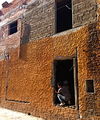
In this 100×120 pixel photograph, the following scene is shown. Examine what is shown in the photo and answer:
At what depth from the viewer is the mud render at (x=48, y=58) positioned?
727 cm

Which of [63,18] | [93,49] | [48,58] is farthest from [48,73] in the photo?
[63,18]

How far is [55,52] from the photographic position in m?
8.71

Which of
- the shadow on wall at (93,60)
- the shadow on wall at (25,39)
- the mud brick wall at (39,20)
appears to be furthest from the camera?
the shadow on wall at (25,39)

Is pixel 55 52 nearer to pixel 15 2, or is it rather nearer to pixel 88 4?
pixel 88 4

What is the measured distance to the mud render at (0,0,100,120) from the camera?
7.27 meters

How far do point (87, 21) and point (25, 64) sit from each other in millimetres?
4347

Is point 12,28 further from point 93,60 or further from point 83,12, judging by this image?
point 93,60

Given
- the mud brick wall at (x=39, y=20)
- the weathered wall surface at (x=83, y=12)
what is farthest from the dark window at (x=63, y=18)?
the weathered wall surface at (x=83, y=12)

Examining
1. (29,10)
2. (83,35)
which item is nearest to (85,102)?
(83,35)

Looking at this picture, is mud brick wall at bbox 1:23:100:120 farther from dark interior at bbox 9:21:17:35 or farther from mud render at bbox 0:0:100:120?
dark interior at bbox 9:21:17:35

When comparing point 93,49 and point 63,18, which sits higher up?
point 63,18

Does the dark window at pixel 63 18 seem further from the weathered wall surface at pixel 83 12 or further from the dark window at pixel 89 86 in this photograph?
the dark window at pixel 89 86

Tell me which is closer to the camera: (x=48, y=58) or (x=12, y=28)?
(x=48, y=58)

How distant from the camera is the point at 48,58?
901 cm
